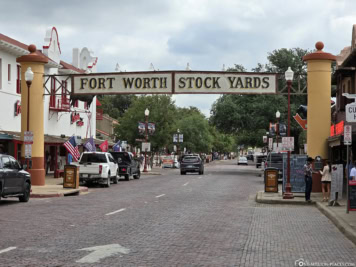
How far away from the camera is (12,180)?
20.4 m

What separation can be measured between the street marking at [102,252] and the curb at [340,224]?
4857 mm

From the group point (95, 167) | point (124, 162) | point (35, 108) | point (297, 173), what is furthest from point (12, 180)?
point (124, 162)

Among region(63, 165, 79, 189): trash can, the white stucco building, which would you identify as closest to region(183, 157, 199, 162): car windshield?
the white stucco building

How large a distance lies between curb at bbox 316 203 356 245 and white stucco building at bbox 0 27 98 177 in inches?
664

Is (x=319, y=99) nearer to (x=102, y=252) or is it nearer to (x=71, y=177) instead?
(x=71, y=177)

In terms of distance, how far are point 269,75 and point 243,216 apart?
45.6 ft

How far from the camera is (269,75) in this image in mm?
29781

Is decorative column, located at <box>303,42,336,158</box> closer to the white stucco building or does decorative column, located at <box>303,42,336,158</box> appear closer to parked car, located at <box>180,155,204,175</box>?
the white stucco building

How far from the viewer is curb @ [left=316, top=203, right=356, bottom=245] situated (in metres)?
12.5

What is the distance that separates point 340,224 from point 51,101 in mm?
34088

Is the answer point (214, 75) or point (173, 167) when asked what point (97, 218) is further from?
point (173, 167)

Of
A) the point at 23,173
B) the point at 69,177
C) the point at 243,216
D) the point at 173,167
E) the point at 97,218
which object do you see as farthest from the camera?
→ the point at 173,167

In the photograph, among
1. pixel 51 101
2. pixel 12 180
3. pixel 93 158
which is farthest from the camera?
pixel 51 101

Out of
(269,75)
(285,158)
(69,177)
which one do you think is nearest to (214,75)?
(269,75)
